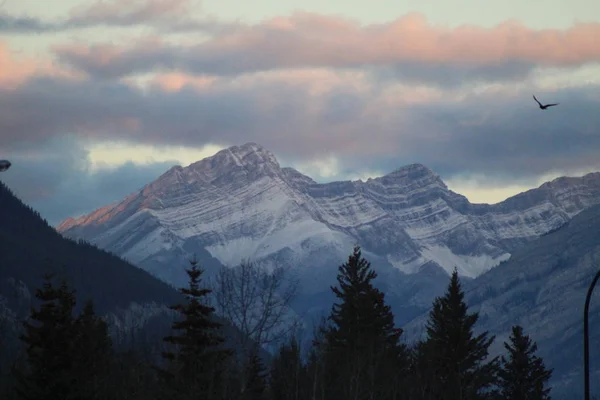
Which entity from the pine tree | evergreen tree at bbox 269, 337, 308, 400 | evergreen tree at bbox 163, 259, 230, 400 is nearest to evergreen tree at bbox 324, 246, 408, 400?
evergreen tree at bbox 269, 337, 308, 400

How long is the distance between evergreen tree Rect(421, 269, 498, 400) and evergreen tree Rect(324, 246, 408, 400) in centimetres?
276

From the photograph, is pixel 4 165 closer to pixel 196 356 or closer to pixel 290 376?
pixel 196 356

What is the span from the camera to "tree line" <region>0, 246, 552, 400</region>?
7069cm

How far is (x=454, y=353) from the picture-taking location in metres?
99.9

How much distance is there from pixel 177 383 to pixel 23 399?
349 inches

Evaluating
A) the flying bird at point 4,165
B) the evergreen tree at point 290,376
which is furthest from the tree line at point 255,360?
the flying bird at point 4,165

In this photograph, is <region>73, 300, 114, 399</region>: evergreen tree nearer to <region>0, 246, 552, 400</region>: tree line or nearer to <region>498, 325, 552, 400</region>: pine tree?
<region>0, 246, 552, 400</region>: tree line

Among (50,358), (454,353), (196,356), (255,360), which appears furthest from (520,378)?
(50,358)

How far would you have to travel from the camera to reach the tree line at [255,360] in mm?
70688

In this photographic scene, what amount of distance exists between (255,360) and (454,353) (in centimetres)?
1565

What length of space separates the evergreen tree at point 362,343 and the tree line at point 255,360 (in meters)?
0.11

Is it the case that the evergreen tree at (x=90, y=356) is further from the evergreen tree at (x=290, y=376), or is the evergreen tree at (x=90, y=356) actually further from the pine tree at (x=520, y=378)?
the pine tree at (x=520, y=378)

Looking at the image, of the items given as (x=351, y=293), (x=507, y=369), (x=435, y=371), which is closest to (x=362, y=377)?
(x=435, y=371)

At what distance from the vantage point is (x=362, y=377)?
3410 inches
